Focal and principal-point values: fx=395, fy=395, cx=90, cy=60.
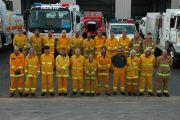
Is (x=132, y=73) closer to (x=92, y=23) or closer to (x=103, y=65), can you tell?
(x=103, y=65)

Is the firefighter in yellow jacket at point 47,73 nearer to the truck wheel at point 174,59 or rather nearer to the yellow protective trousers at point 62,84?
the yellow protective trousers at point 62,84

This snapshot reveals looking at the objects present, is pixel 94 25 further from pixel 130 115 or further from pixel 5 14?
pixel 130 115

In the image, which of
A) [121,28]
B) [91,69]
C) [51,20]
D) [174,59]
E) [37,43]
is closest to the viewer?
[91,69]

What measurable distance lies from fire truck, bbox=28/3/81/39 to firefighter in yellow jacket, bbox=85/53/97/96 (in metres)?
6.46

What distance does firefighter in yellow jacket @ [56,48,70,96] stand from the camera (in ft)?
40.5

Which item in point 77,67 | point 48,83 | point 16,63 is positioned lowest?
point 48,83

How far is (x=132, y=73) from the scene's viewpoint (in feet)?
41.4

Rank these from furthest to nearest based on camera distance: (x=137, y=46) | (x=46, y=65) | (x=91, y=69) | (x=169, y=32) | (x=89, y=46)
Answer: (x=169, y=32) → (x=89, y=46) → (x=137, y=46) → (x=91, y=69) → (x=46, y=65)

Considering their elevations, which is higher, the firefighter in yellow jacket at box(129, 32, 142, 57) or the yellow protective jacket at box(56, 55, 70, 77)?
the firefighter in yellow jacket at box(129, 32, 142, 57)

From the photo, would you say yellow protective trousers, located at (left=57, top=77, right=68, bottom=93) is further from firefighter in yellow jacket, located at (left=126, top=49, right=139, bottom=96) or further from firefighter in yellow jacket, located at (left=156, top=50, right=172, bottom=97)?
firefighter in yellow jacket, located at (left=156, top=50, right=172, bottom=97)

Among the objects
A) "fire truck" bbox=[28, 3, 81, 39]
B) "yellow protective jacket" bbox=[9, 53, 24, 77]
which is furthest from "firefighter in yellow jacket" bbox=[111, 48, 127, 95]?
"fire truck" bbox=[28, 3, 81, 39]

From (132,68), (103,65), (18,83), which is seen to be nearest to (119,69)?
(132,68)

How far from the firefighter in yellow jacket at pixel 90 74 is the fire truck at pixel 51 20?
254 inches

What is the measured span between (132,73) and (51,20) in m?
7.50
